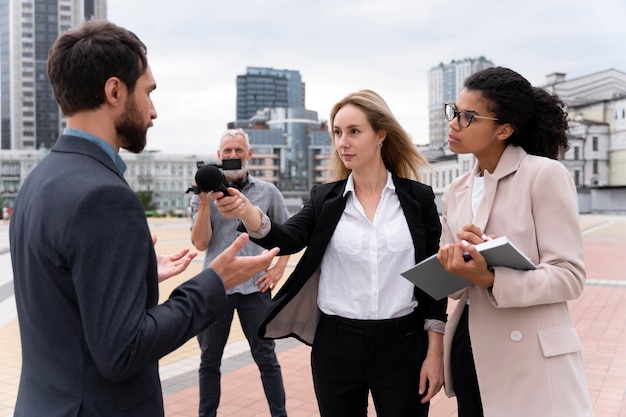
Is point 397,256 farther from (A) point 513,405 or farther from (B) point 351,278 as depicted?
(A) point 513,405

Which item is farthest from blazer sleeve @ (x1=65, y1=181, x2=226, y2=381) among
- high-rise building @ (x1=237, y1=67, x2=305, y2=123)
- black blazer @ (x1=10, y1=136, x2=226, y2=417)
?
Answer: high-rise building @ (x1=237, y1=67, x2=305, y2=123)

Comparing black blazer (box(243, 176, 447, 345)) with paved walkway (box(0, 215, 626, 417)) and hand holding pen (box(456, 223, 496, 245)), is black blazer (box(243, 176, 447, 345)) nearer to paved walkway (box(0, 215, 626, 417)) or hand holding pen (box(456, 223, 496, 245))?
hand holding pen (box(456, 223, 496, 245))

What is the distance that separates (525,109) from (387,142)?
762 mm

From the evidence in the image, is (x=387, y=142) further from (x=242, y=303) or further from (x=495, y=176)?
(x=242, y=303)

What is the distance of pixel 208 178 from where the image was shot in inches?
78.9

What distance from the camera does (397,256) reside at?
2545 mm

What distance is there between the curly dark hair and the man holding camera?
1.88 metres

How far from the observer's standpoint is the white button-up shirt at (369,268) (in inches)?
99.0

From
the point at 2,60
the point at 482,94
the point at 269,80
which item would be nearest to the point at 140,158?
the point at 2,60

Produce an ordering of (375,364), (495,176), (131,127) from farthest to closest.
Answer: (375,364) < (495,176) < (131,127)

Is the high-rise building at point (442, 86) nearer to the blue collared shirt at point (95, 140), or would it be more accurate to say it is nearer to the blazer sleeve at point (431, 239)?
the blazer sleeve at point (431, 239)

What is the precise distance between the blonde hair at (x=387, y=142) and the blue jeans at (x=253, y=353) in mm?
1336

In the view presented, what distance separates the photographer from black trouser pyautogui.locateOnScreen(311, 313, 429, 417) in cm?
248

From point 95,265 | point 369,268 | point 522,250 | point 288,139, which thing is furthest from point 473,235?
point 288,139
